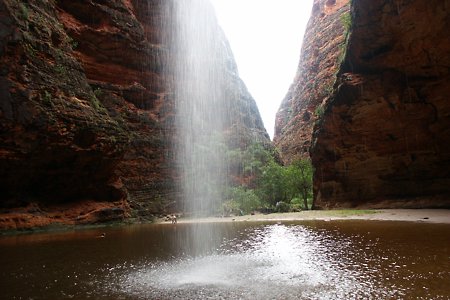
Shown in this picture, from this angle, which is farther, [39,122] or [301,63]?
[301,63]

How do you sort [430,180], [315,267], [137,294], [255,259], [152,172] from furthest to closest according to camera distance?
[152,172], [430,180], [255,259], [315,267], [137,294]

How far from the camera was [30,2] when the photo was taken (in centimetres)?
2116

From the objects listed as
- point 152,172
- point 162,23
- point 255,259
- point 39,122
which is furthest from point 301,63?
point 255,259

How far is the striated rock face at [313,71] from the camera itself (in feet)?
165

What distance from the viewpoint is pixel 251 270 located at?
6449mm

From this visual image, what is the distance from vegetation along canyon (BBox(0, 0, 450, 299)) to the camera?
628 centimetres

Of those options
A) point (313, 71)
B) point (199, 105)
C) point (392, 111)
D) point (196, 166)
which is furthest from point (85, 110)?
point (313, 71)

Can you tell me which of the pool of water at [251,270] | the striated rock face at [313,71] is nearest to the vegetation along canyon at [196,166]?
the pool of water at [251,270]

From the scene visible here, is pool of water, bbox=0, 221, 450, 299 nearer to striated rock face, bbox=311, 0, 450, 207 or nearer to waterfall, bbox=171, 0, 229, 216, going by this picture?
striated rock face, bbox=311, 0, 450, 207

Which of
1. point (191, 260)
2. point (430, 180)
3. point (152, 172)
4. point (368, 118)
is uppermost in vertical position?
point (368, 118)

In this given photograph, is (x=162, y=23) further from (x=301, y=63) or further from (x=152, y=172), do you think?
(x=301, y=63)

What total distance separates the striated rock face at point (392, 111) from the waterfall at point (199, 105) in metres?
14.1

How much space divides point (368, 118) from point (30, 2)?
2371cm

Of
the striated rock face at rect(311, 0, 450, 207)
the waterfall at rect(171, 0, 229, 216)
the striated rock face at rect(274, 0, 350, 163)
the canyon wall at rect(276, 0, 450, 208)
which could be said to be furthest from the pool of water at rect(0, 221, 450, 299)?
the striated rock face at rect(274, 0, 350, 163)
